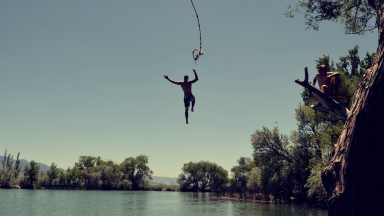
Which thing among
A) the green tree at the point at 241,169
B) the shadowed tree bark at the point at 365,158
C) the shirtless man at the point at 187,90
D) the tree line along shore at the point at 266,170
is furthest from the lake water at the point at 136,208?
the green tree at the point at 241,169

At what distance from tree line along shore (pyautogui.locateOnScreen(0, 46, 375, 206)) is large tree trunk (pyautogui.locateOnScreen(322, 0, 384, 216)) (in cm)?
1561

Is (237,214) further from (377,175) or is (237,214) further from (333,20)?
(377,175)

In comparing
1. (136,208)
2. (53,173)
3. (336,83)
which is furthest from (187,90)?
(53,173)

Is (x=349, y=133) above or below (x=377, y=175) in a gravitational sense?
above

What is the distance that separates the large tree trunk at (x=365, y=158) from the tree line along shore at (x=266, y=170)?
15608 mm

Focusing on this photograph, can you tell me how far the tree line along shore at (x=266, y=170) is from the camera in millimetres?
28875

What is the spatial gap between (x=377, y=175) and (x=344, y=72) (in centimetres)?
2793

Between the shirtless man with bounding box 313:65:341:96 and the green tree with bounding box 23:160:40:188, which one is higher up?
the shirtless man with bounding box 313:65:341:96

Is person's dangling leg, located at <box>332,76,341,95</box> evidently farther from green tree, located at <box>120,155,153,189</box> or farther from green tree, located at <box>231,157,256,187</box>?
green tree, located at <box>120,155,153,189</box>

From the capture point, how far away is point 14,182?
3617 inches

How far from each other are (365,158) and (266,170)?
3998cm

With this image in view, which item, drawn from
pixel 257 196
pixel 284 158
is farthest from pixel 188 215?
pixel 257 196

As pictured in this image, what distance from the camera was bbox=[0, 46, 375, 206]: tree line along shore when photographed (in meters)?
28.9

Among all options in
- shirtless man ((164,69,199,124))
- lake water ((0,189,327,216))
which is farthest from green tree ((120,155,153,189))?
shirtless man ((164,69,199,124))
